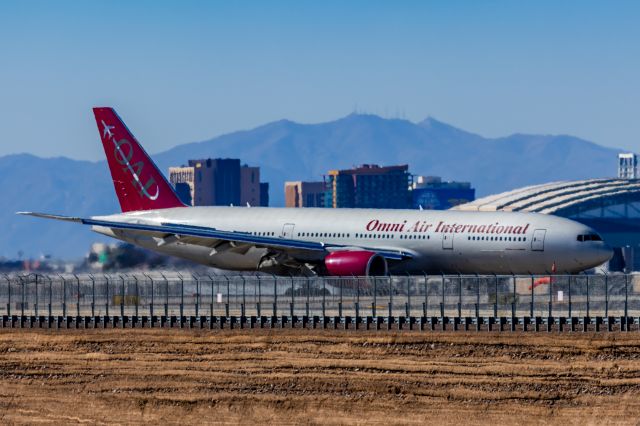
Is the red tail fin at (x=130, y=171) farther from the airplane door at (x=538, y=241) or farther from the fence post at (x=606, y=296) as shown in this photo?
the fence post at (x=606, y=296)

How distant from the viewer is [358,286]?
7500 centimetres

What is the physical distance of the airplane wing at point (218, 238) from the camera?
3728 inches

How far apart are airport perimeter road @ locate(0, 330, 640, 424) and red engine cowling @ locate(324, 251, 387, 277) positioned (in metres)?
16.4

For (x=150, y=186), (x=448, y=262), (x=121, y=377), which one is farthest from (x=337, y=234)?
(x=121, y=377)

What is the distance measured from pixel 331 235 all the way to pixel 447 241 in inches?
335

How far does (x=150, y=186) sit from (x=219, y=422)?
127 ft

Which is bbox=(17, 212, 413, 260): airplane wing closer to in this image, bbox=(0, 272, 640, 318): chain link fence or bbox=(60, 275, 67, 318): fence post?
bbox=(0, 272, 640, 318): chain link fence

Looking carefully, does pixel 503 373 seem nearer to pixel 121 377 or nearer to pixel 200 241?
pixel 121 377

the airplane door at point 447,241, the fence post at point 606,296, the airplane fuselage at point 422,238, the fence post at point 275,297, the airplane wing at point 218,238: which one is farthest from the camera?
the airplane wing at point 218,238

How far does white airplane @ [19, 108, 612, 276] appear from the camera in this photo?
89.7 meters

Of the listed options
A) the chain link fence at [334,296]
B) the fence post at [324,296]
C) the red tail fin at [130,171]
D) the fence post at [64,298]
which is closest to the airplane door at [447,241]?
the chain link fence at [334,296]

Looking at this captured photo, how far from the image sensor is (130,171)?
109125 mm

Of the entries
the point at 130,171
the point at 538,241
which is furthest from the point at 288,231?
the point at 538,241

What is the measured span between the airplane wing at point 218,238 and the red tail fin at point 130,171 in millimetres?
4576
